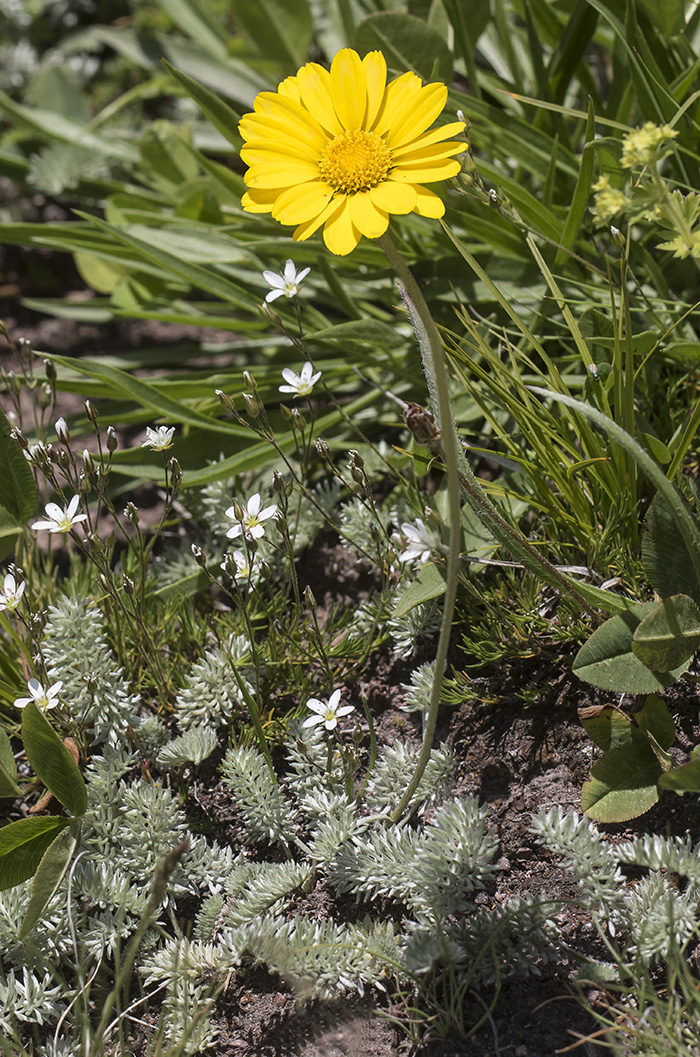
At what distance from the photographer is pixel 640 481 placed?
1704mm

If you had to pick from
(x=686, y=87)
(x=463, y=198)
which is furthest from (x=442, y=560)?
(x=686, y=87)

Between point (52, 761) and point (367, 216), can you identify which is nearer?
point (367, 216)

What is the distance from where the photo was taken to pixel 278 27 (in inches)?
96.8

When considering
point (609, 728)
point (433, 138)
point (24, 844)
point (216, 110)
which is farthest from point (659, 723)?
point (216, 110)

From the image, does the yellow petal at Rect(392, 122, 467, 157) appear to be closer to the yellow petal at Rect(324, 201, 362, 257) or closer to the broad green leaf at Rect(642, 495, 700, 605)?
the yellow petal at Rect(324, 201, 362, 257)

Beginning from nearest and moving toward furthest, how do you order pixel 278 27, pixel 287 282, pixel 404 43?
pixel 287 282 < pixel 404 43 < pixel 278 27

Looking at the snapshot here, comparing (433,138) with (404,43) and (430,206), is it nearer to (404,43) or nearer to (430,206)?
(430,206)

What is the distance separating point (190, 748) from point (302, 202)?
38.2 inches

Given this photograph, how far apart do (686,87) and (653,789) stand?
53.9 inches

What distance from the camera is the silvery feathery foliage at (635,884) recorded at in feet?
4.17

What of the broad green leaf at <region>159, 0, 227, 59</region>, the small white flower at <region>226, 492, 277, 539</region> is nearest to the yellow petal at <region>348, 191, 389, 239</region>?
Result: the small white flower at <region>226, 492, 277, 539</region>

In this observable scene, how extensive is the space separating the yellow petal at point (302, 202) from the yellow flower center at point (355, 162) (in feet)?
0.08

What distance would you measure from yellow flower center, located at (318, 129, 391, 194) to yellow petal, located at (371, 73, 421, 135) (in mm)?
30

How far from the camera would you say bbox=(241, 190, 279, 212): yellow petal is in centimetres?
131
